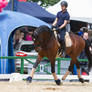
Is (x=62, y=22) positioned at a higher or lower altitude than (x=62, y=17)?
lower

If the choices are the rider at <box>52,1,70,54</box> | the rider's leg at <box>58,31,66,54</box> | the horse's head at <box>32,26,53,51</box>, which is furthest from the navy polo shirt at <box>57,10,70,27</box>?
the horse's head at <box>32,26,53,51</box>

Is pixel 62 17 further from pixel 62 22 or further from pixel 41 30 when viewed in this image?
pixel 41 30

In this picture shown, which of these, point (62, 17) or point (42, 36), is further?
point (62, 17)

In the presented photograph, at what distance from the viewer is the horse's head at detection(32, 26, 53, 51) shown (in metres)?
11.4

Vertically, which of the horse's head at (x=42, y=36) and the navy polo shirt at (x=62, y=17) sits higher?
the navy polo shirt at (x=62, y=17)

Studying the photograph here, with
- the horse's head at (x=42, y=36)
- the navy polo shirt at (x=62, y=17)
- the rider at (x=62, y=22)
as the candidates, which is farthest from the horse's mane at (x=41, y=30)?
the navy polo shirt at (x=62, y=17)

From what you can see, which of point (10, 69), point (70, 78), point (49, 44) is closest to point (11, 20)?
point (10, 69)

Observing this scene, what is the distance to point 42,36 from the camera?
1152cm

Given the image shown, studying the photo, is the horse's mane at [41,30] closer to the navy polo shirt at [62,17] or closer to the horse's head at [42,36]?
the horse's head at [42,36]

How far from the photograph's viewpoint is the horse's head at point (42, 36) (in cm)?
1141

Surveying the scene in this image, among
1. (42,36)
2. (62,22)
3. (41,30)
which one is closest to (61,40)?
(62,22)

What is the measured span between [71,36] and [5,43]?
4.02 m

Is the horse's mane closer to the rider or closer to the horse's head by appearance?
the horse's head

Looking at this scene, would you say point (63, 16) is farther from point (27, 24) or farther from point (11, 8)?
point (11, 8)
